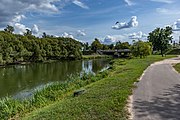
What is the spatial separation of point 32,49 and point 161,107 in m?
83.9

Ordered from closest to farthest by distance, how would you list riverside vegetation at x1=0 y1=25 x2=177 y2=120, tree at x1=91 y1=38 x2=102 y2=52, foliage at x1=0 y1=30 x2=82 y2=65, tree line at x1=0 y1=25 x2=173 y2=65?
riverside vegetation at x1=0 y1=25 x2=177 y2=120, tree line at x1=0 y1=25 x2=173 y2=65, foliage at x1=0 y1=30 x2=82 y2=65, tree at x1=91 y1=38 x2=102 y2=52

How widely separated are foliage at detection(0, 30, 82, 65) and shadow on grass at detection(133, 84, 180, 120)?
203 ft

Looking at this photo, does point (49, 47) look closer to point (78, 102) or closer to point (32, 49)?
point (32, 49)

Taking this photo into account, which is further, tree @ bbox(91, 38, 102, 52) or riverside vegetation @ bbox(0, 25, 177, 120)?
tree @ bbox(91, 38, 102, 52)

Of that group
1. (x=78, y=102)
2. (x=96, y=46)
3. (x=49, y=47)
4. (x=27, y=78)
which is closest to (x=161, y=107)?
(x=78, y=102)

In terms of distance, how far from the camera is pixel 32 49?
300 ft

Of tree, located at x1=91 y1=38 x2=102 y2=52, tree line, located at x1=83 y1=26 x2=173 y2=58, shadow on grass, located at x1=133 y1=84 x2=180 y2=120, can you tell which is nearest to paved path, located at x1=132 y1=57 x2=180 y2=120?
shadow on grass, located at x1=133 y1=84 x2=180 y2=120

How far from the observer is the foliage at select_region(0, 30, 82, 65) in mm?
75438


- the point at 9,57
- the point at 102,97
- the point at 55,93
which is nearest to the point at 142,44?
the point at 9,57

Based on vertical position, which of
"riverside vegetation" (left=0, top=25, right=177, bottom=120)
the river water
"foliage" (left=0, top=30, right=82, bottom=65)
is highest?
"foliage" (left=0, top=30, right=82, bottom=65)

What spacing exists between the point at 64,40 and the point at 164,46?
53.1 m

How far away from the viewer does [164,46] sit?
7569 cm

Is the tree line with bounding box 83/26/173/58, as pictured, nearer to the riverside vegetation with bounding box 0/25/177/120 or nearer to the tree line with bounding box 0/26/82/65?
the tree line with bounding box 0/26/82/65

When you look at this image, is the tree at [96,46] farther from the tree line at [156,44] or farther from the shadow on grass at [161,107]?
the shadow on grass at [161,107]
